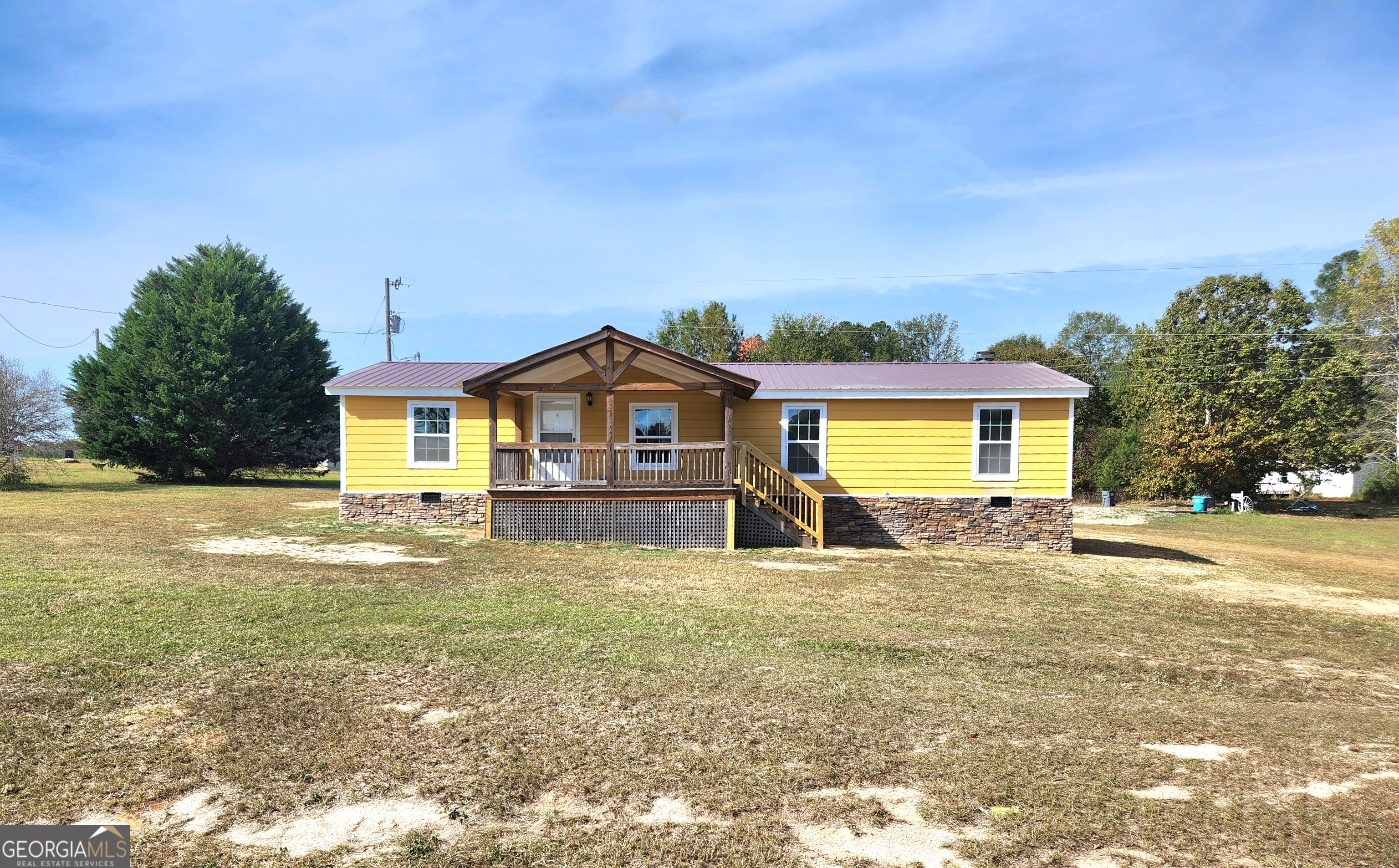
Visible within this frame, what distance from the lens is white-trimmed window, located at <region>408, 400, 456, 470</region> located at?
15.8m

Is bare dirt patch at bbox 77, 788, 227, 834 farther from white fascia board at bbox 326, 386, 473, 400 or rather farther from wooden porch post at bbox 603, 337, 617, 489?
white fascia board at bbox 326, 386, 473, 400

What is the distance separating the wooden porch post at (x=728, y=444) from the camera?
13797 mm

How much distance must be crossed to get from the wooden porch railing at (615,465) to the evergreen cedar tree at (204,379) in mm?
14699

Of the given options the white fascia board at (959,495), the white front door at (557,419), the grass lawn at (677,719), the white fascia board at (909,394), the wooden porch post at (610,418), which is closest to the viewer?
the grass lawn at (677,719)

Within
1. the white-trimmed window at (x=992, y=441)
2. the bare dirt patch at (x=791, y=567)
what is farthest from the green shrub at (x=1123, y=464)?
the bare dirt patch at (x=791, y=567)

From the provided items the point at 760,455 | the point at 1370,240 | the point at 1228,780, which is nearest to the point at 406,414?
the point at 760,455

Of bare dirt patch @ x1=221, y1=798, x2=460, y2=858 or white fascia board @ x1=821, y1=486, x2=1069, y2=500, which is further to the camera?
white fascia board @ x1=821, y1=486, x2=1069, y2=500

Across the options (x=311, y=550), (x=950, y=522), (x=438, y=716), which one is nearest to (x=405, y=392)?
(x=311, y=550)

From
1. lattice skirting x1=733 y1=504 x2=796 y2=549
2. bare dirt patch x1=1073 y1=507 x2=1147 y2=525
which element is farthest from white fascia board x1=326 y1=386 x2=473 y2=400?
bare dirt patch x1=1073 y1=507 x2=1147 y2=525

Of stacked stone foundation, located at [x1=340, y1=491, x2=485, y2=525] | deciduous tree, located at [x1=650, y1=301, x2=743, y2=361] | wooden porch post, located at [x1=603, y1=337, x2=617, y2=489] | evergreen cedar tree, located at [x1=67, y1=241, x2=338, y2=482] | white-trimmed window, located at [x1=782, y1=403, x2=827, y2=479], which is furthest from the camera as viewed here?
deciduous tree, located at [x1=650, y1=301, x2=743, y2=361]

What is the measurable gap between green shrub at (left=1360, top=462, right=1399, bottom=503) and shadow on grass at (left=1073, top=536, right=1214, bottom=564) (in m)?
20.0

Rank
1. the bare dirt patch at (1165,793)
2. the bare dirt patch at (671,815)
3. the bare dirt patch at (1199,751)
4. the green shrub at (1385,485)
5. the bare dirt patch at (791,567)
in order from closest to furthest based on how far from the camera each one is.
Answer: the bare dirt patch at (671,815) → the bare dirt patch at (1165,793) → the bare dirt patch at (1199,751) → the bare dirt patch at (791,567) → the green shrub at (1385,485)

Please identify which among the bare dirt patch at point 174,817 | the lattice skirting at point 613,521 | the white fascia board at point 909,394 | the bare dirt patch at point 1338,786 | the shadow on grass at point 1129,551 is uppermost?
the white fascia board at point 909,394

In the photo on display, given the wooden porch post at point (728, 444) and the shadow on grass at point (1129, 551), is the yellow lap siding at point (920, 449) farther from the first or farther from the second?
the wooden porch post at point (728, 444)
